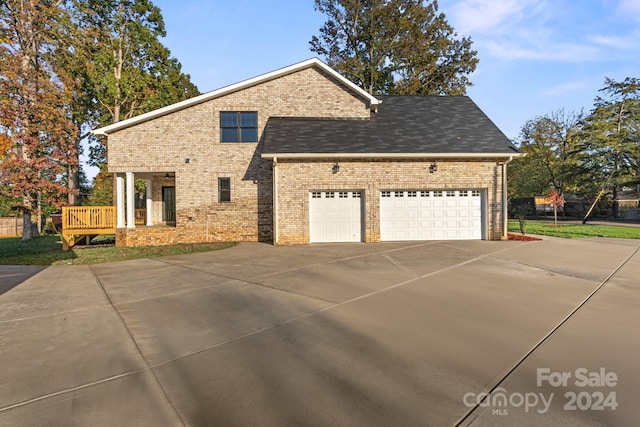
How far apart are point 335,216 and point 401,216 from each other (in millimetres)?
2857

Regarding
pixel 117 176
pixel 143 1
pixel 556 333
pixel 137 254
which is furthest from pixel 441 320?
pixel 143 1

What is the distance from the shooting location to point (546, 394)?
8.96 ft

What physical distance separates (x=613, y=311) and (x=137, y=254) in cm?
1284

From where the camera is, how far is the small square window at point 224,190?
14.6 metres

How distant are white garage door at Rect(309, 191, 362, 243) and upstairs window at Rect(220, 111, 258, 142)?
4482mm

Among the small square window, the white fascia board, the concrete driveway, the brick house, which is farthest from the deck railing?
the white fascia board

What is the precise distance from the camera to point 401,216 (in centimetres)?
1334

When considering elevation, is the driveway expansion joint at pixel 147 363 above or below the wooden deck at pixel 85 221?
below

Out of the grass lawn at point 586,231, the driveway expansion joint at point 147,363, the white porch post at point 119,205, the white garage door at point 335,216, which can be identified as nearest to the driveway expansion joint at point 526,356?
the driveway expansion joint at point 147,363

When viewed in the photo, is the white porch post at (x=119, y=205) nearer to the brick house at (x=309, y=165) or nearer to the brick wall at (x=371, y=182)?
the brick house at (x=309, y=165)

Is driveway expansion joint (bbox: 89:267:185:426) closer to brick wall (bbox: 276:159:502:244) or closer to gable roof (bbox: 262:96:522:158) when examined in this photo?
brick wall (bbox: 276:159:502:244)

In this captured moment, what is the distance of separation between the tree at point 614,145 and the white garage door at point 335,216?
28629mm

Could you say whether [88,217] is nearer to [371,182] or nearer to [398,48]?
[371,182]

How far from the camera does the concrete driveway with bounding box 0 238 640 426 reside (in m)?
2.53
